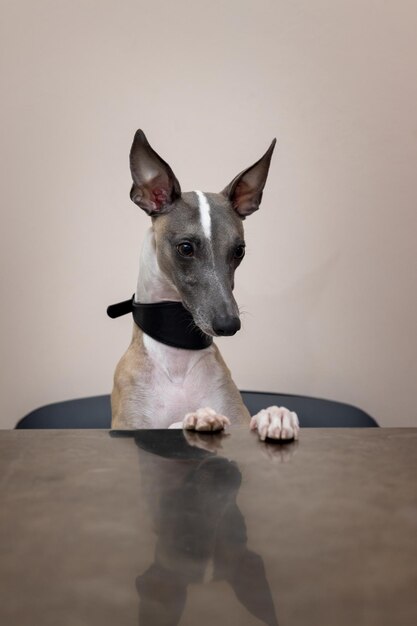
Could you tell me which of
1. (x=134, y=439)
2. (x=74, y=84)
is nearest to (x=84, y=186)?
(x=74, y=84)

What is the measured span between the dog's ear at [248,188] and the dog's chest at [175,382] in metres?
0.37

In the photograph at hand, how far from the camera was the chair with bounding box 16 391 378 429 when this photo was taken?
96.0 inches

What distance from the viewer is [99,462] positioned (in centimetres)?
40

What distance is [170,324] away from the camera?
5.31 feet

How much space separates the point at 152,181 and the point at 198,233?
0.67 feet

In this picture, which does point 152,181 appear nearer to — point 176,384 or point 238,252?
point 238,252

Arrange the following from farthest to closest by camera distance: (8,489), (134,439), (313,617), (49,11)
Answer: (49,11) < (134,439) < (8,489) < (313,617)

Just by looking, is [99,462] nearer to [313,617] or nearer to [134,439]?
[134,439]

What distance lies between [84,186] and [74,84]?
0.39m

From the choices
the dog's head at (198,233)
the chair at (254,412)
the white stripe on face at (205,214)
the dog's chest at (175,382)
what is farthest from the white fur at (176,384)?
the chair at (254,412)

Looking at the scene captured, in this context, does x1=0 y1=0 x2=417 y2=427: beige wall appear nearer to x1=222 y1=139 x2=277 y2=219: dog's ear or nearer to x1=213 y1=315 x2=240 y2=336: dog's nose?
x1=222 y1=139 x2=277 y2=219: dog's ear

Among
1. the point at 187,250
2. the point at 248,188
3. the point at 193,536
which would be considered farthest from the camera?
the point at 248,188

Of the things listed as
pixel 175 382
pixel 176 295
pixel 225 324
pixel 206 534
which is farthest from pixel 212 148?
pixel 206 534

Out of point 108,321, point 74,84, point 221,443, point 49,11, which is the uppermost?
point 49,11
